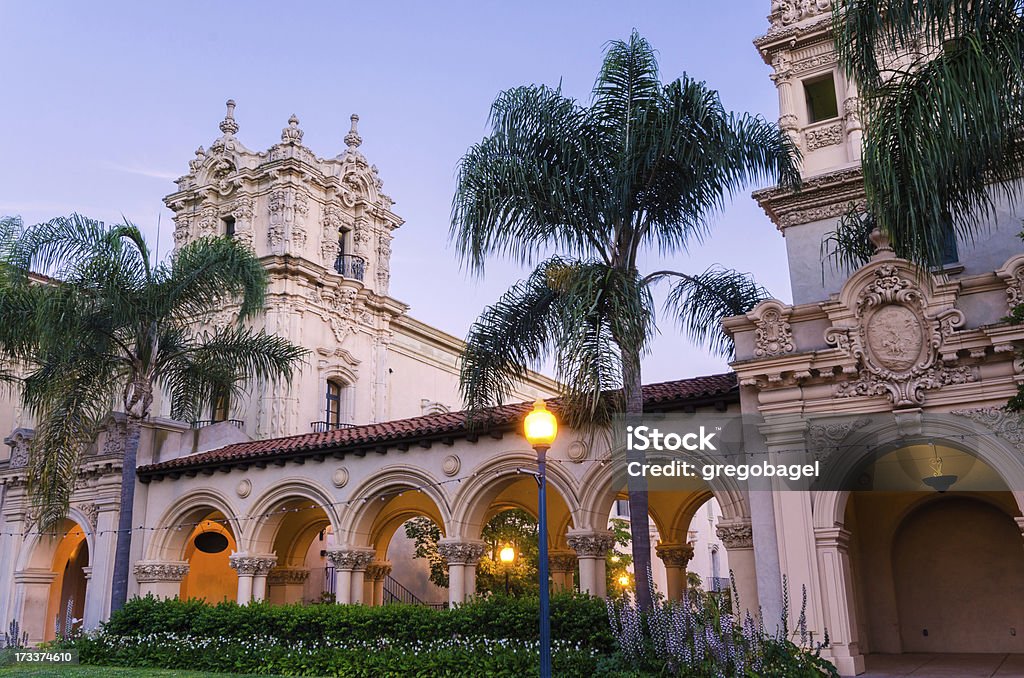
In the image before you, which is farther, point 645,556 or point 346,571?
point 346,571

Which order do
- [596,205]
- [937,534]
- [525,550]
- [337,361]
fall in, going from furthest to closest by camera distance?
[337,361] → [525,550] → [937,534] → [596,205]

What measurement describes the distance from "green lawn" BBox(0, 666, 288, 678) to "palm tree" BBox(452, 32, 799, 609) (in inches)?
339

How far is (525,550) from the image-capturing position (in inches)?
1179

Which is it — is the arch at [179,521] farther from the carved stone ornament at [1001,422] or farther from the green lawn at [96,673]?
the carved stone ornament at [1001,422]

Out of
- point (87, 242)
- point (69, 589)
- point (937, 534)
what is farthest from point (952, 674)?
point (69, 589)

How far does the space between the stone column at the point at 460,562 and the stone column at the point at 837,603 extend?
299 inches

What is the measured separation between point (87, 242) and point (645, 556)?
14884 millimetres

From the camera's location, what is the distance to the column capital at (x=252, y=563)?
22.2 meters

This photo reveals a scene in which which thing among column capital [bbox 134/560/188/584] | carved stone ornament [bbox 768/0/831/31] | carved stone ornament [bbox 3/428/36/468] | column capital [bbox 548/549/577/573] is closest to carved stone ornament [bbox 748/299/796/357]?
column capital [bbox 548/549/577/573]

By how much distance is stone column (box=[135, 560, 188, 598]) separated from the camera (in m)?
23.4

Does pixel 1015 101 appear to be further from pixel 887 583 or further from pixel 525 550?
pixel 525 550

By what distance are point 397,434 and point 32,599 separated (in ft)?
44.0

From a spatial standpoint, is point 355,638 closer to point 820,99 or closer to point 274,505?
point 274,505
